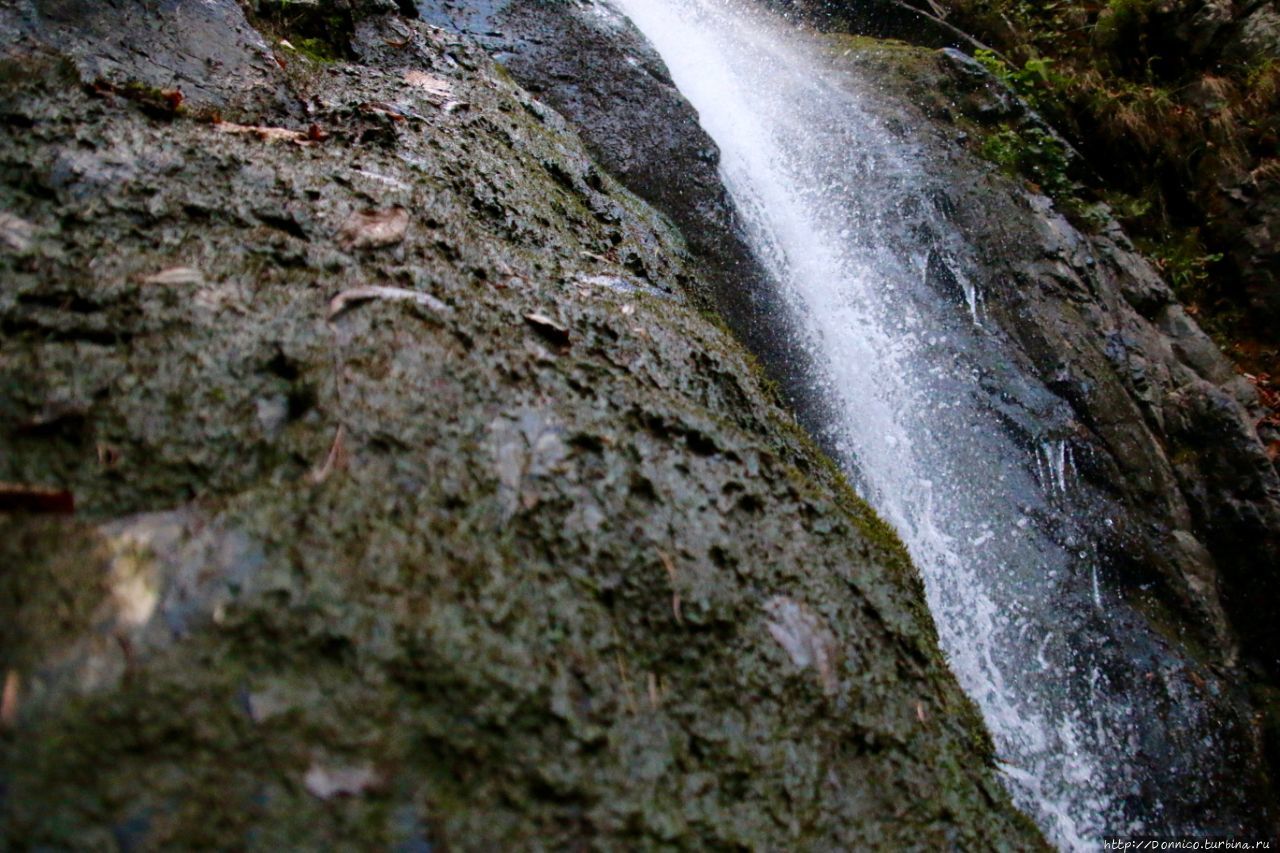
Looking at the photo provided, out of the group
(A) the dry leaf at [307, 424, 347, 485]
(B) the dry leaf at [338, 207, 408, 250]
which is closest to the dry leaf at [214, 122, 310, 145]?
(B) the dry leaf at [338, 207, 408, 250]

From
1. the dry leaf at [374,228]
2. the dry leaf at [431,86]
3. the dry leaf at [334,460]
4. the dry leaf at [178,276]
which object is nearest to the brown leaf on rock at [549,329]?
the dry leaf at [374,228]

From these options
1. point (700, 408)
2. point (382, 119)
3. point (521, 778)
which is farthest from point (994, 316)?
point (521, 778)

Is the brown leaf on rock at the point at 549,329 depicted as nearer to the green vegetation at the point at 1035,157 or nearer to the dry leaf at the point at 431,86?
the dry leaf at the point at 431,86

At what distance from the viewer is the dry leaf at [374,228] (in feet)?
6.27

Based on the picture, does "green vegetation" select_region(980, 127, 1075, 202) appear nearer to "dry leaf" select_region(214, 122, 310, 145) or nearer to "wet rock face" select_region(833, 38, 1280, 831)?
"wet rock face" select_region(833, 38, 1280, 831)

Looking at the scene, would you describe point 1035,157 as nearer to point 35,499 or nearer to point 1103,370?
point 1103,370

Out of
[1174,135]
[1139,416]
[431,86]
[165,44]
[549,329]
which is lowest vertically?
[165,44]

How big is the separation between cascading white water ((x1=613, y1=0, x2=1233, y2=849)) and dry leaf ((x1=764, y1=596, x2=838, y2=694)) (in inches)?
63.8

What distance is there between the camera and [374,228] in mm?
1978

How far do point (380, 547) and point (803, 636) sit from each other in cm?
96

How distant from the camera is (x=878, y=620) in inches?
70.7

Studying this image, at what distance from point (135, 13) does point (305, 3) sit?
39.3 inches

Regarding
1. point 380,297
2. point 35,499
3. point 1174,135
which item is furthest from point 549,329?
point 1174,135

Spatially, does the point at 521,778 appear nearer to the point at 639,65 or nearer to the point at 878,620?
the point at 878,620
